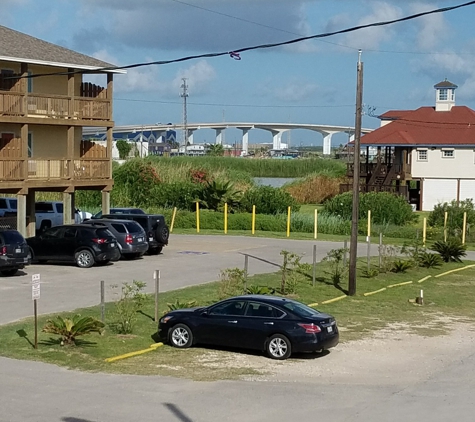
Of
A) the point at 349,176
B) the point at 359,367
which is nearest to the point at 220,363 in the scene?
the point at 359,367

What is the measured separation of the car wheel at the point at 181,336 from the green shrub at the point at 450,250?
22558mm

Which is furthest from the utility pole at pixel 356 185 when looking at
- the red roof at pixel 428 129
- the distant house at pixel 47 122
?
the red roof at pixel 428 129

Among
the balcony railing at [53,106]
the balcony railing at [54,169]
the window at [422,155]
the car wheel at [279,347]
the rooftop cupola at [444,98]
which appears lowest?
the car wheel at [279,347]

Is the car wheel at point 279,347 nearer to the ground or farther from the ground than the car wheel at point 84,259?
nearer to the ground

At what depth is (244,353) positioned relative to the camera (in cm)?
2012

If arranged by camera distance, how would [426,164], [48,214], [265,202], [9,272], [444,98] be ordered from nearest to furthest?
1. [9,272]
2. [48,214]
3. [265,202]
4. [426,164]
5. [444,98]

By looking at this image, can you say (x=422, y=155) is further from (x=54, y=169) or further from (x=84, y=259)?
(x=84, y=259)

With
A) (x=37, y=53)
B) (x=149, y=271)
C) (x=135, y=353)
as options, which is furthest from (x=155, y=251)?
(x=135, y=353)

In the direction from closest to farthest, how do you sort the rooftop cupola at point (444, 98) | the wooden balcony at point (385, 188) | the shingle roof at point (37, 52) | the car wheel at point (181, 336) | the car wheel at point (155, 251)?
1. the car wheel at point (181, 336)
2. the shingle roof at point (37, 52)
3. the car wheel at point (155, 251)
4. the wooden balcony at point (385, 188)
5. the rooftop cupola at point (444, 98)

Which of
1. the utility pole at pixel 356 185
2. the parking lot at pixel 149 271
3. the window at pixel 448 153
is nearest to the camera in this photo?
the parking lot at pixel 149 271

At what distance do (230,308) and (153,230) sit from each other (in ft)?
62.2

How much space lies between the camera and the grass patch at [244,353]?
18.5 meters

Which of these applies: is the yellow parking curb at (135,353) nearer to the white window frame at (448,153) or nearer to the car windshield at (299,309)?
the car windshield at (299,309)

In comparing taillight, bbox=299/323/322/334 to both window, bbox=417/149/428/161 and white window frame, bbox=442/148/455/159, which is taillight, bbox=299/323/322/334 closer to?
white window frame, bbox=442/148/455/159
